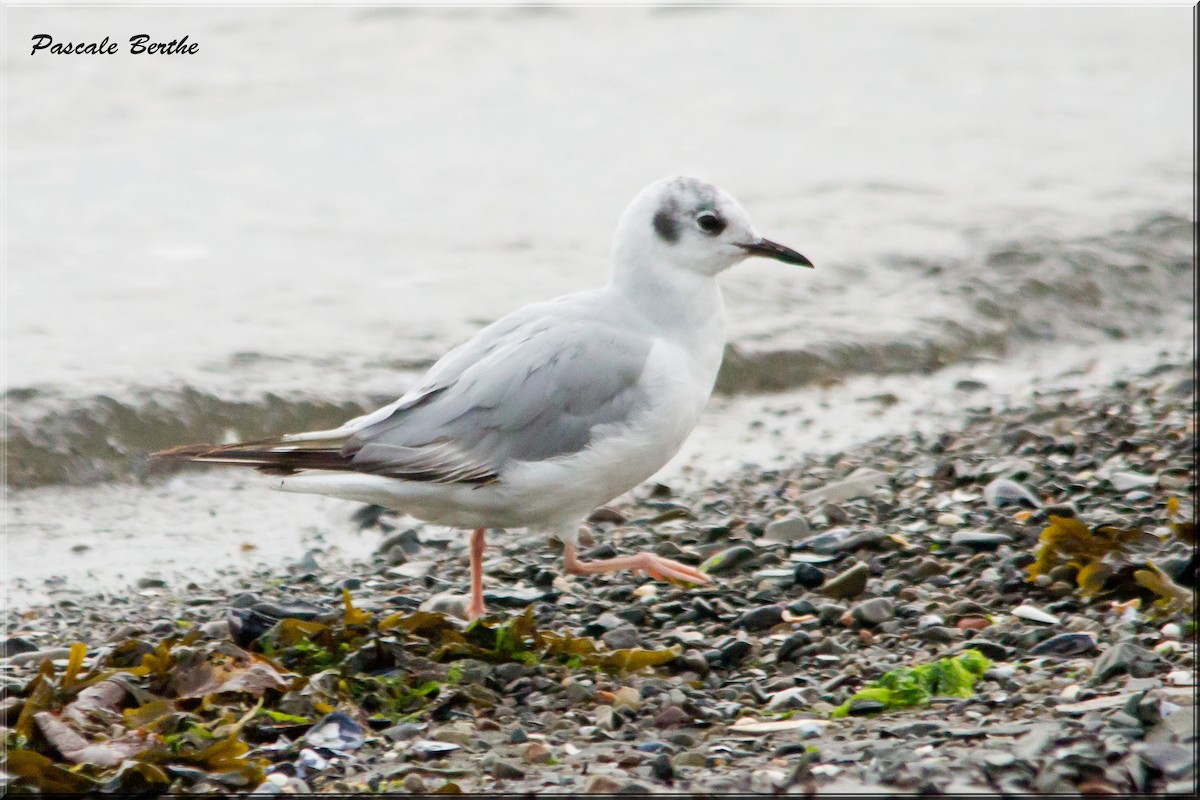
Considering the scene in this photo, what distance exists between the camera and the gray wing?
179 inches

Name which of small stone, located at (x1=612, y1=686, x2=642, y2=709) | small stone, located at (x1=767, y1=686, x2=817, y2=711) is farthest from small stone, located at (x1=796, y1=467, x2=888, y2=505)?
small stone, located at (x1=612, y1=686, x2=642, y2=709)

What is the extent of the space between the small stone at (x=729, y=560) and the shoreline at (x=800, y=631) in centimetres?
1

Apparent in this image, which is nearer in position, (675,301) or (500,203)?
(675,301)

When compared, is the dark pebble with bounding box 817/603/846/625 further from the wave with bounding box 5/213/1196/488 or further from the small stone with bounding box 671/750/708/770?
the wave with bounding box 5/213/1196/488

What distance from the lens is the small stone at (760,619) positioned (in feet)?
14.9

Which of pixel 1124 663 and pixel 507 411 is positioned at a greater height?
pixel 507 411

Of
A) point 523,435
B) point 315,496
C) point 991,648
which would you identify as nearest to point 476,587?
point 523,435

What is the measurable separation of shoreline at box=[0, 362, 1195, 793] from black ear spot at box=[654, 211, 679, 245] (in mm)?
1158

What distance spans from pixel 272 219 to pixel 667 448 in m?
5.83

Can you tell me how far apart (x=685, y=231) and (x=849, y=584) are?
1385mm

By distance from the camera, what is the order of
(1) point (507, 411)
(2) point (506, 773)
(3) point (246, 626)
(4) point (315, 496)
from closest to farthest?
(2) point (506, 773) → (3) point (246, 626) → (1) point (507, 411) → (4) point (315, 496)

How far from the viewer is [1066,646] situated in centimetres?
400

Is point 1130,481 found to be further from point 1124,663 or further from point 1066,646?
point 1124,663

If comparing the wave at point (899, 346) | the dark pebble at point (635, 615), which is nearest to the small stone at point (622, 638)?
the dark pebble at point (635, 615)
